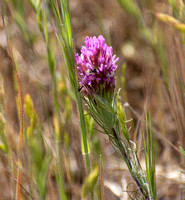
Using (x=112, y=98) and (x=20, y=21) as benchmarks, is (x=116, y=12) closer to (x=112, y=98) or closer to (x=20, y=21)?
(x=20, y=21)

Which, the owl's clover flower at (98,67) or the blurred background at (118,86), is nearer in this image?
the owl's clover flower at (98,67)

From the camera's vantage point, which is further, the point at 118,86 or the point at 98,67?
the point at 118,86

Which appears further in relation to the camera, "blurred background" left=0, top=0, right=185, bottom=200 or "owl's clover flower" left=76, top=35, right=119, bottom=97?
"blurred background" left=0, top=0, right=185, bottom=200

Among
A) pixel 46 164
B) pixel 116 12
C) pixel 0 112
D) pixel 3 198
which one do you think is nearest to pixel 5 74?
pixel 3 198
